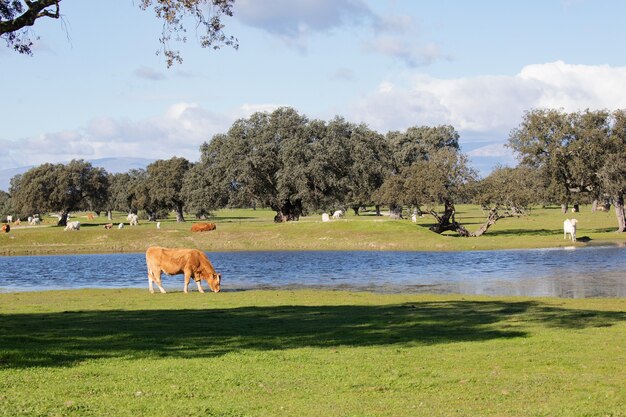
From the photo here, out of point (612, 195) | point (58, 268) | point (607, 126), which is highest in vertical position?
point (607, 126)

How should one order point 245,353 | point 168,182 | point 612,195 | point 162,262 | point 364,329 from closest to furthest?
point 245,353
point 364,329
point 162,262
point 612,195
point 168,182

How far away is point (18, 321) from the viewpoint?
19.7 m

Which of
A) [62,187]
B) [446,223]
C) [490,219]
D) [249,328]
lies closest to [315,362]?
[249,328]

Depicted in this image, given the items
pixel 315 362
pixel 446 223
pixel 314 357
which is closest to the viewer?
pixel 315 362

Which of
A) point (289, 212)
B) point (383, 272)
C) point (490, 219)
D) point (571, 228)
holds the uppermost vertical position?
point (289, 212)

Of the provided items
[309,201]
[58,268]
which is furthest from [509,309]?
[309,201]

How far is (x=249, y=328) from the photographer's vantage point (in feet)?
61.3

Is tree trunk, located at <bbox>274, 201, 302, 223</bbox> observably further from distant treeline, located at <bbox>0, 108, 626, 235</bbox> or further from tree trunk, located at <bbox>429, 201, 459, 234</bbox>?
tree trunk, located at <bbox>429, 201, 459, 234</bbox>

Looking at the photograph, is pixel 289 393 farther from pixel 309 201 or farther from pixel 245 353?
pixel 309 201

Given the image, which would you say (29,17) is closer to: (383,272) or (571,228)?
(383,272)

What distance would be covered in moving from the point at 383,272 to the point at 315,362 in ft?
96.9

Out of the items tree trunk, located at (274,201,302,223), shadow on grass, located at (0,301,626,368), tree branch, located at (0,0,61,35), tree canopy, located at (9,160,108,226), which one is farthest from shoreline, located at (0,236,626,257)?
tree branch, located at (0,0,61,35)

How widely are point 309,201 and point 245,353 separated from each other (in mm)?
68189

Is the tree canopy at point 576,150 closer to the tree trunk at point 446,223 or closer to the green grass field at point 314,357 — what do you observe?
the tree trunk at point 446,223
